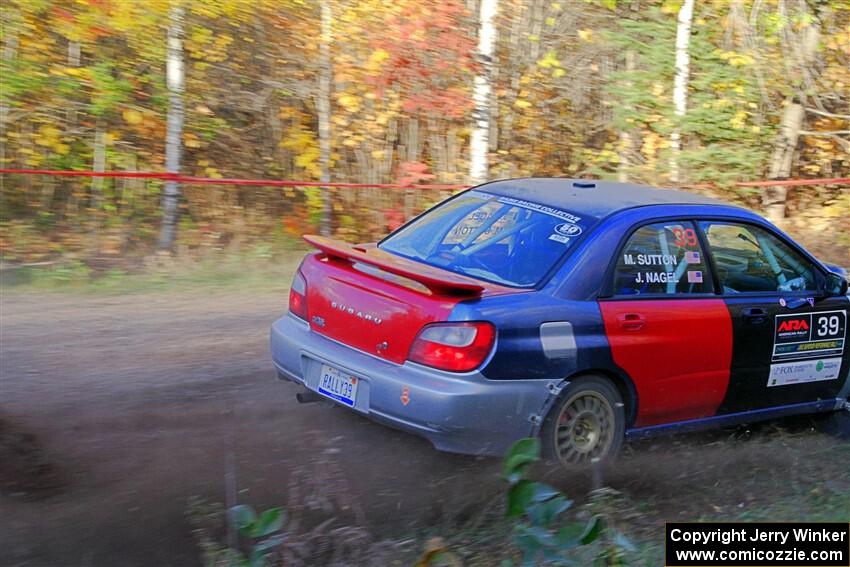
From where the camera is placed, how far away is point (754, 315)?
5.77 metres

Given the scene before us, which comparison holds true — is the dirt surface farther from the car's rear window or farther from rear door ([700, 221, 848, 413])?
the car's rear window

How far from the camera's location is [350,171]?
15.0 meters

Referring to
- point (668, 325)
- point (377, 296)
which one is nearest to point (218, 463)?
point (377, 296)

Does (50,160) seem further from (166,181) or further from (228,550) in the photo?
(228,550)

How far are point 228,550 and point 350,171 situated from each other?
37.9ft

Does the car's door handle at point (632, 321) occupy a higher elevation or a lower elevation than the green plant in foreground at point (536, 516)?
higher

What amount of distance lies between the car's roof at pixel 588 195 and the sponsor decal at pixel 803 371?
111cm

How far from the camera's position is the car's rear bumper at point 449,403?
15.3 feet

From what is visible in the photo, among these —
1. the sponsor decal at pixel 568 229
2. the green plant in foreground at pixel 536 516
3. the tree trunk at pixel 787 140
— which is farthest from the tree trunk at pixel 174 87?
the green plant in foreground at pixel 536 516

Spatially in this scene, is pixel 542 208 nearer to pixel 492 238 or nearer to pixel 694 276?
pixel 492 238

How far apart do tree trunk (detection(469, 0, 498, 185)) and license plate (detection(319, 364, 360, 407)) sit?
30.6ft

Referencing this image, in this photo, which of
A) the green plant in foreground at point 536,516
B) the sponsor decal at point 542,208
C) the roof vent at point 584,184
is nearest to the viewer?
the green plant in foreground at point 536,516

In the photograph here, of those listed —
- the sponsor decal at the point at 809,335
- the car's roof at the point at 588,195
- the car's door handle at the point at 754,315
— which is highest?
the car's roof at the point at 588,195

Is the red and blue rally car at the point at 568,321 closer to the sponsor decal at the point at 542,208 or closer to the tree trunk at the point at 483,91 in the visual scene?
the sponsor decal at the point at 542,208
